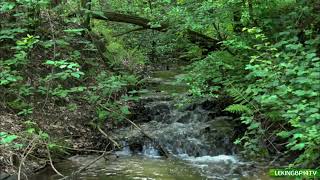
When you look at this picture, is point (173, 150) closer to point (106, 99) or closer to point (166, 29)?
point (106, 99)

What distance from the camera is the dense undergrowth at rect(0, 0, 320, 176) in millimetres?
6215

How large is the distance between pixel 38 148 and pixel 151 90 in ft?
21.4

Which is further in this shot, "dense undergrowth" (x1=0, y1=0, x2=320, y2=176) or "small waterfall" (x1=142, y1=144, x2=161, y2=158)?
"small waterfall" (x1=142, y1=144, x2=161, y2=158)

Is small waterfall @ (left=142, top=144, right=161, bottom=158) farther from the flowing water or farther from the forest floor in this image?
the forest floor

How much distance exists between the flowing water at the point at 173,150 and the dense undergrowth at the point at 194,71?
19.0 inches

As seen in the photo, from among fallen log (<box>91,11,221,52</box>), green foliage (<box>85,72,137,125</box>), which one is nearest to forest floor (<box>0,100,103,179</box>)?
green foliage (<box>85,72,137,125</box>)

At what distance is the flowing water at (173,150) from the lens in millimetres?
7918

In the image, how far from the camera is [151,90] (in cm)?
1406

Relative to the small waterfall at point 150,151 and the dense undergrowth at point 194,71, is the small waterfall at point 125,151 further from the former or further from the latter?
the dense undergrowth at point 194,71

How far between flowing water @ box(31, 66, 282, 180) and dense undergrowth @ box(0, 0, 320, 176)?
0.48 metres

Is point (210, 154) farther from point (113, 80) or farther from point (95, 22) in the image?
point (95, 22)

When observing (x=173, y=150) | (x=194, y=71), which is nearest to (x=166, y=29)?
(x=194, y=71)

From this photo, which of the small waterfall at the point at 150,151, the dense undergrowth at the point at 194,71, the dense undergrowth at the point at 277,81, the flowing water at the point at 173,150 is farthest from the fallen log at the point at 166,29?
the small waterfall at the point at 150,151

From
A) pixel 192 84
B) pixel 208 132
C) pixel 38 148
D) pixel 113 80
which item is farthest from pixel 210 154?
pixel 38 148
